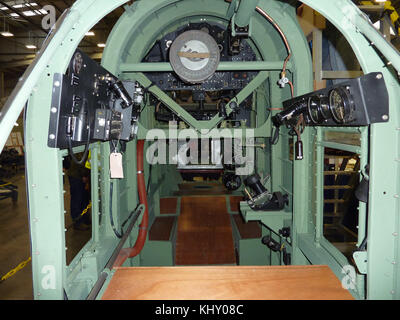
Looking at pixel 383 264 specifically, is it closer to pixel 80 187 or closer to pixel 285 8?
pixel 285 8

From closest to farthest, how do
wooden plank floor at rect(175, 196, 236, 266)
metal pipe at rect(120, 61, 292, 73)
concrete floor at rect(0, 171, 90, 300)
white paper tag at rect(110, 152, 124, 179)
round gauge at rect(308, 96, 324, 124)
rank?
round gauge at rect(308, 96, 324, 124) → white paper tag at rect(110, 152, 124, 179) → metal pipe at rect(120, 61, 292, 73) → concrete floor at rect(0, 171, 90, 300) → wooden plank floor at rect(175, 196, 236, 266)

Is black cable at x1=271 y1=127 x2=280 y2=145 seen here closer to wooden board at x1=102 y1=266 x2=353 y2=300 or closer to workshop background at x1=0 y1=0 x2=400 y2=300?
workshop background at x1=0 y1=0 x2=400 y2=300

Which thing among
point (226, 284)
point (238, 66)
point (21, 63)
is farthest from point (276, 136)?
point (21, 63)

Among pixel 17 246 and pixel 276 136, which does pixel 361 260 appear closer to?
pixel 276 136

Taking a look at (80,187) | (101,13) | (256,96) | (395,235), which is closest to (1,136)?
(101,13)

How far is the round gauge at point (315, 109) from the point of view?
1727 mm

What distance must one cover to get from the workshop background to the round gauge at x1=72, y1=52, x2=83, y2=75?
0.81 ft

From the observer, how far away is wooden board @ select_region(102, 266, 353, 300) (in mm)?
1389

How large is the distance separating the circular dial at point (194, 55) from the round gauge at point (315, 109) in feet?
3.22

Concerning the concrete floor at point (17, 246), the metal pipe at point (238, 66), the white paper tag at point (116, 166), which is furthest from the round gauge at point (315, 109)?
the concrete floor at point (17, 246)

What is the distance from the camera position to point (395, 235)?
1.29 m

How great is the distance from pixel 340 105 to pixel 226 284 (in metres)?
1.21

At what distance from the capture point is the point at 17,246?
522cm

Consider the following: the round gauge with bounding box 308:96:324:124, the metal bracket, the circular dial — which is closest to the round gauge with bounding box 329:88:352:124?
the round gauge with bounding box 308:96:324:124
